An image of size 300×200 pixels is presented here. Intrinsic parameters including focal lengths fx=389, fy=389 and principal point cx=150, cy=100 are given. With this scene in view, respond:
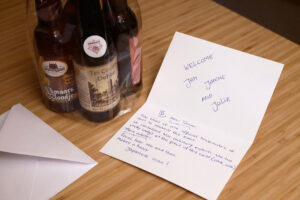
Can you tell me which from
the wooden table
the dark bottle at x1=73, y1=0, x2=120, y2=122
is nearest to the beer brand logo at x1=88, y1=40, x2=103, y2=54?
the dark bottle at x1=73, y1=0, x2=120, y2=122

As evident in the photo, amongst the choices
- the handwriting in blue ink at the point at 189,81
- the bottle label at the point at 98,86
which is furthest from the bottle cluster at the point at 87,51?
the handwriting in blue ink at the point at 189,81

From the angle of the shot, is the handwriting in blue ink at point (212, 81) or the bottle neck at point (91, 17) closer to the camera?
the bottle neck at point (91, 17)

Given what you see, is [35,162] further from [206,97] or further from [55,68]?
[206,97]

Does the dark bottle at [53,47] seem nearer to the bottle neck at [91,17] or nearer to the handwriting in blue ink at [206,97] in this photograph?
the bottle neck at [91,17]

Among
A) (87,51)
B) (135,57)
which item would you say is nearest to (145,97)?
(135,57)

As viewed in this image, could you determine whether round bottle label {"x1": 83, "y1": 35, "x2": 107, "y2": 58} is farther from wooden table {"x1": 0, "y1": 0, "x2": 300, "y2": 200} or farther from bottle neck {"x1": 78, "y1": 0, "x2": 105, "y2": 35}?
wooden table {"x1": 0, "y1": 0, "x2": 300, "y2": 200}

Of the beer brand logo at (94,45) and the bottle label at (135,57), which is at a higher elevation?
the beer brand logo at (94,45)
